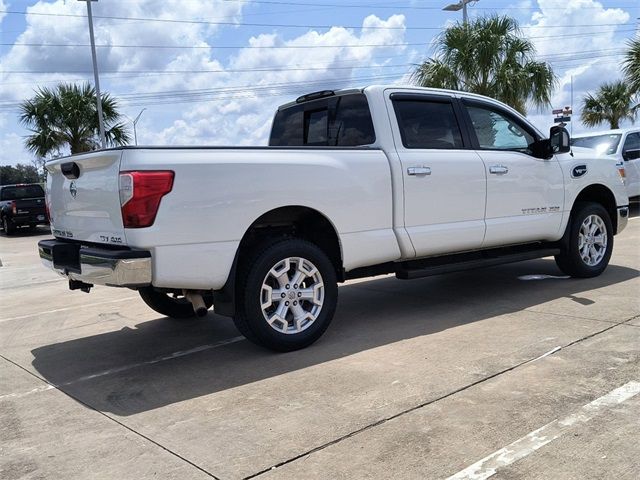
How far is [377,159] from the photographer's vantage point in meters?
5.20

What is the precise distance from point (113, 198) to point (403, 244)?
240 cm

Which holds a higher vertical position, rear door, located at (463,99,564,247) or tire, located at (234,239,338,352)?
rear door, located at (463,99,564,247)

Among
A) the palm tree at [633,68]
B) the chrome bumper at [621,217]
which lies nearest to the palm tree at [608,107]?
the palm tree at [633,68]

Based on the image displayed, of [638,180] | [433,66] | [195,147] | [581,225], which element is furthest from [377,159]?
[433,66]

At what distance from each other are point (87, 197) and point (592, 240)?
546cm

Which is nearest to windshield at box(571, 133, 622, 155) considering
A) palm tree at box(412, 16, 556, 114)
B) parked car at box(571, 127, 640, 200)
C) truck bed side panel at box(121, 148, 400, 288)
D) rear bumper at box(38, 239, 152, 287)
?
parked car at box(571, 127, 640, 200)

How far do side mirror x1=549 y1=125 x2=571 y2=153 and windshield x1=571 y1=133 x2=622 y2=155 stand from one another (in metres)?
7.73

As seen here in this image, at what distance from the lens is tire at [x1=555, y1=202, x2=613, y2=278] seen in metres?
6.90

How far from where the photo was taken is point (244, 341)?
5328 millimetres

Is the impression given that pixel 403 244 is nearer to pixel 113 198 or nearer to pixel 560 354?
pixel 560 354

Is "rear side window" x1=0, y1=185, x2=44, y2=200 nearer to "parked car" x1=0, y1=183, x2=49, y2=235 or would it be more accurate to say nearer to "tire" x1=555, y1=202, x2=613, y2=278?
"parked car" x1=0, y1=183, x2=49, y2=235

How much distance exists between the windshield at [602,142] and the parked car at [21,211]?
57.7 feet

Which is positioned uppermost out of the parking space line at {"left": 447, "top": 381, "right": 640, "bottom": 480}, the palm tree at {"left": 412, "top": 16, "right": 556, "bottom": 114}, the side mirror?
the palm tree at {"left": 412, "top": 16, "right": 556, "bottom": 114}

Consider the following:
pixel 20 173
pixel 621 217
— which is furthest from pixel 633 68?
pixel 20 173
